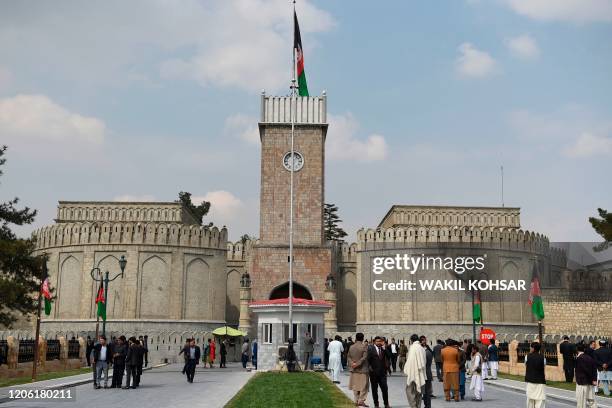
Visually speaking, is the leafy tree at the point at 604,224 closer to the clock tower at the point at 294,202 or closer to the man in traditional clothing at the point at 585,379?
the clock tower at the point at 294,202

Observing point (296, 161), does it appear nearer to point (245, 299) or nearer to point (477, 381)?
point (245, 299)

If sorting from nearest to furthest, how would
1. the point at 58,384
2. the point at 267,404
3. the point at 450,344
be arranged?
the point at 267,404, the point at 450,344, the point at 58,384

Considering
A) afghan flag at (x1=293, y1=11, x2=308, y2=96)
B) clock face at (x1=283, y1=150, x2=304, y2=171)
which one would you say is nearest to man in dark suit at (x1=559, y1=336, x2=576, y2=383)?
afghan flag at (x1=293, y1=11, x2=308, y2=96)

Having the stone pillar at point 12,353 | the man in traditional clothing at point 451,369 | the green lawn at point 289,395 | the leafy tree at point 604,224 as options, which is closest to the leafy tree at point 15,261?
the stone pillar at point 12,353

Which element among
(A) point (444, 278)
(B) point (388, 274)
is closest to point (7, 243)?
(B) point (388, 274)

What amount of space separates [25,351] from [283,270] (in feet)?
59.4

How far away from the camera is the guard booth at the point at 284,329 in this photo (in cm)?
2750

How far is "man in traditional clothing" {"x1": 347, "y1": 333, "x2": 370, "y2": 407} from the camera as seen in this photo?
14.0m

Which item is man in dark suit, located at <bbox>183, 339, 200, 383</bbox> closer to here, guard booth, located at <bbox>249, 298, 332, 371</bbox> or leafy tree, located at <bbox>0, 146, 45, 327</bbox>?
guard booth, located at <bbox>249, 298, 332, 371</bbox>

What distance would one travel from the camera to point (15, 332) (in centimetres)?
4284

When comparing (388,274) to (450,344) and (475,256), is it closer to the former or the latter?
(475,256)

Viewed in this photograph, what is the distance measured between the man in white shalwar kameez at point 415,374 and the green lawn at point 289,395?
4.45ft

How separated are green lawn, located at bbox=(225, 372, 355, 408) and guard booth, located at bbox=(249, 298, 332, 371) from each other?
627cm

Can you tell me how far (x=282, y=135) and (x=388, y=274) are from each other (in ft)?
35.0
